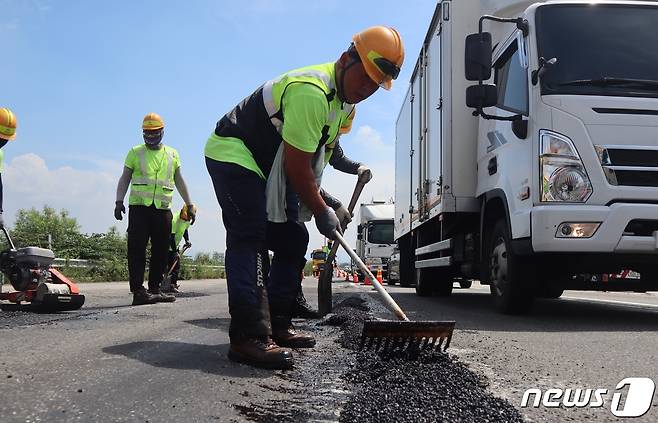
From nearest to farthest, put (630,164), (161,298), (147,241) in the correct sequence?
1. (630,164)
2. (161,298)
3. (147,241)

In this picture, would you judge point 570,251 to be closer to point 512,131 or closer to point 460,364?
point 512,131

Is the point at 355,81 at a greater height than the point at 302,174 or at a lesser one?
greater

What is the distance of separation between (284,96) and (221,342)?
1635 millimetres

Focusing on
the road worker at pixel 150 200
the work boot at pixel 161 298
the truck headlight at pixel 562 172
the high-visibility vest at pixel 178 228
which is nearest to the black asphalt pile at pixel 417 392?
the truck headlight at pixel 562 172

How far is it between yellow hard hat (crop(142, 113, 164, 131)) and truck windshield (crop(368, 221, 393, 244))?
15813 millimetres

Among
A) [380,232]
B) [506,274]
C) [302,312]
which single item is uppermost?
[380,232]

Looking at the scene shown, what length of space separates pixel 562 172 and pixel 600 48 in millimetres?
1250

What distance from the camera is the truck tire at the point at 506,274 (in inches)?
217

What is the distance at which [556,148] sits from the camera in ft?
16.6

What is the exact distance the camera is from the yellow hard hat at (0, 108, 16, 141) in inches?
235

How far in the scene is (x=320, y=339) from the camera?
3.99m

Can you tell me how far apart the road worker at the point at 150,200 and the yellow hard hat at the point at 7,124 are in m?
1.36

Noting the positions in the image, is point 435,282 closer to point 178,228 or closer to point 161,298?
point 161,298

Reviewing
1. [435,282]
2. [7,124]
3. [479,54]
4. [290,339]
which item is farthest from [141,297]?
[435,282]
